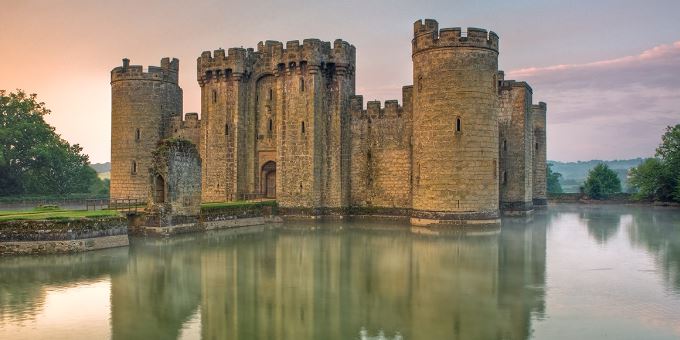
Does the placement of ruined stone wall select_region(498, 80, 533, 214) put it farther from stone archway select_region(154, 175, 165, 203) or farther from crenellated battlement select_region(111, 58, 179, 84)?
crenellated battlement select_region(111, 58, 179, 84)

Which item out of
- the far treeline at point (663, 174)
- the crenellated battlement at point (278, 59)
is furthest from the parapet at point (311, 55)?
the far treeline at point (663, 174)

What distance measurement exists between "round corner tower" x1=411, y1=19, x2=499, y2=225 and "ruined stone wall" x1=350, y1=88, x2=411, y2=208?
410 cm

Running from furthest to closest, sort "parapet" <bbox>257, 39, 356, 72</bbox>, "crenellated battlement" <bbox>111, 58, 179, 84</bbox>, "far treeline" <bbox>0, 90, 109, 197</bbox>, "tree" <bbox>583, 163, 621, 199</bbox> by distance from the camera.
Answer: "tree" <bbox>583, 163, 621, 199</bbox> < "far treeline" <bbox>0, 90, 109, 197</bbox> < "crenellated battlement" <bbox>111, 58, 179, 84</bbox> < "parapet" <bbox>257, 39, 356, 72</bbox>

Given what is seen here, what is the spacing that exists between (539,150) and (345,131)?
551 inches

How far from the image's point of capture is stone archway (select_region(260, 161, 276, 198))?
1344 inches

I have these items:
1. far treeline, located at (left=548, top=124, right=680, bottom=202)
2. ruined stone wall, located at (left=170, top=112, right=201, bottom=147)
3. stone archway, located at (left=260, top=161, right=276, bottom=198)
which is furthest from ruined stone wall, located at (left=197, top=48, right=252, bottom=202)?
far treeline, located at (left=548, top=124, right=680, bottom=202)


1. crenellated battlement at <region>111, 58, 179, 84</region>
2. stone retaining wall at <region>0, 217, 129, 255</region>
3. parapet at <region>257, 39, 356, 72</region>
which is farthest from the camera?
crenellated battlement at <region>111, 58, 179, 84</region>

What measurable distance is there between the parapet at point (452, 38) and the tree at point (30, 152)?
30.8m

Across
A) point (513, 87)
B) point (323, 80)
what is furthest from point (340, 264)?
point (513, 87)

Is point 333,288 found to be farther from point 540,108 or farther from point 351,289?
point 540,108

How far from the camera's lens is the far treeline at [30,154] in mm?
40781

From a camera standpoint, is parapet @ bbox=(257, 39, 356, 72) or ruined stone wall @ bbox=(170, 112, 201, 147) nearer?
parapet @ bbox=(257, 39, 356, 72)

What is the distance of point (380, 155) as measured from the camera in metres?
31.4

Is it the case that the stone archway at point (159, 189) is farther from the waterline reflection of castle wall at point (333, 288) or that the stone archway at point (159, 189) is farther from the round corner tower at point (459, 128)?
the round corner tower at point (459, 128)
